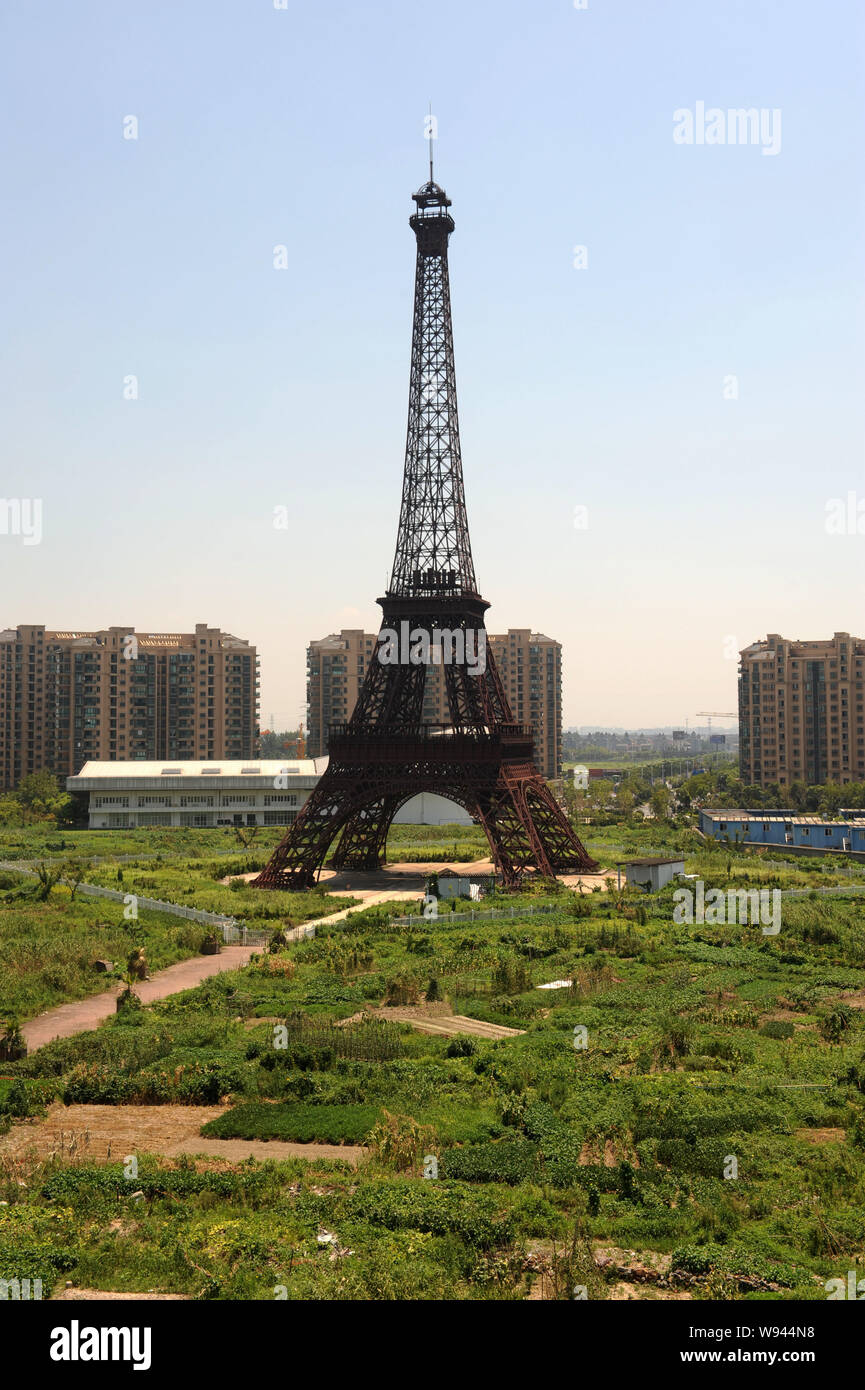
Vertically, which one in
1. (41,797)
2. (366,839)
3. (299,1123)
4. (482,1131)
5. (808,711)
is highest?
(808,711)

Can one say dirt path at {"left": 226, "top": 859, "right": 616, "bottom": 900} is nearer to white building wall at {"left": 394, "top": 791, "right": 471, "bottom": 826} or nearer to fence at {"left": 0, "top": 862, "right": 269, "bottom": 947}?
fence at {"left": 0, "top": 862, "right": 269, "bottom": 947}

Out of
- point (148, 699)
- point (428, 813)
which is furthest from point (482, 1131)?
point (148, 699)

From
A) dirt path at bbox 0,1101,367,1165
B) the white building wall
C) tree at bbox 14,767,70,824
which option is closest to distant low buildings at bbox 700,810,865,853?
the white building wall

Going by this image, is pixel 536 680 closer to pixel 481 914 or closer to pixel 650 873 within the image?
pixel 650 873

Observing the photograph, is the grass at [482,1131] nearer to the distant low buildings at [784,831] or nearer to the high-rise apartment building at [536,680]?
the distant low buildings at [784,831]

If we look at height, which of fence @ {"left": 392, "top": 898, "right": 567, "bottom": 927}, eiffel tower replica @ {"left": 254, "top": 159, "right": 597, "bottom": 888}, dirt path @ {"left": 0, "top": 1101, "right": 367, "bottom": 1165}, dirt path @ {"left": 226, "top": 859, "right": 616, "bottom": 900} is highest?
eiffel tower replica @ {"left": 254, "top": 159, "right": 597, "bottom": 888}

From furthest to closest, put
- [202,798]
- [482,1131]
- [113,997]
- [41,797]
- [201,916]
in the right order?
[41,797], [202,798], [201,916], [113,997], [482,1131]
